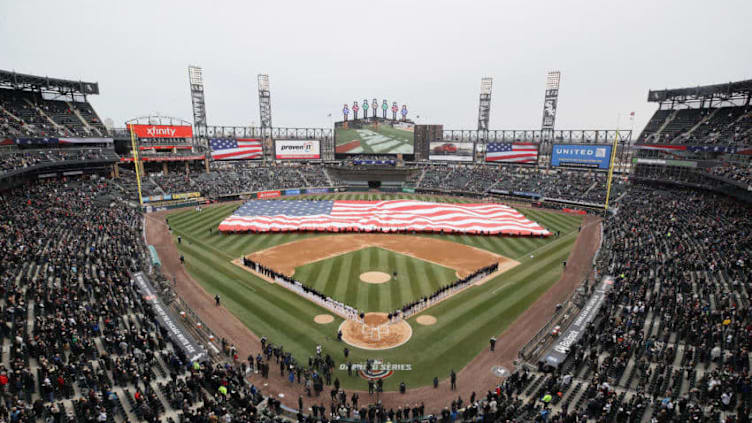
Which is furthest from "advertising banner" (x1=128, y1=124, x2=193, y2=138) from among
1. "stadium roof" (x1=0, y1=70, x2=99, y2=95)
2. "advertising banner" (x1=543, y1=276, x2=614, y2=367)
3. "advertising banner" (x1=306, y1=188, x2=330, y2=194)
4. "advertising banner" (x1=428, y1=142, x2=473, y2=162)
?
"advertising banner" (x1=543, y1=276, x2=614, y2=367)

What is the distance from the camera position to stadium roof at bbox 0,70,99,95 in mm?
53094

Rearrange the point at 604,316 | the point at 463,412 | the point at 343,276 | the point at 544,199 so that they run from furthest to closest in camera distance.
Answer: the point at 544,199
the point at 343,276
the point at 604,316
the point at 463,412

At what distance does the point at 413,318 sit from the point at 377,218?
22.3m

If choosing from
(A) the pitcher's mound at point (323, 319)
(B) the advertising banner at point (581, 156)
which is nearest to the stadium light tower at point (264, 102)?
(B) the advertising banner at point (581, 156)

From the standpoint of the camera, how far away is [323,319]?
2325 cm

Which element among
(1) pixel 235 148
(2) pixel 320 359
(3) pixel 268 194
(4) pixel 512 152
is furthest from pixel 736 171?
(1) pixel 235 148

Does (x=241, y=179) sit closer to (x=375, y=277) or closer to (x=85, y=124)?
(x=85, y=124)

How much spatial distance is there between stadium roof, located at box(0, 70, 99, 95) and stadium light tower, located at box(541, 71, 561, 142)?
83.1m

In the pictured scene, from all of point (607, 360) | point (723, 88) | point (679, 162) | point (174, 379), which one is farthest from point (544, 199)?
point (174, 379)

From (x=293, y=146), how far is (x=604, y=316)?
70.0 m

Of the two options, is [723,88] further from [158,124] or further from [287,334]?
[158,124]

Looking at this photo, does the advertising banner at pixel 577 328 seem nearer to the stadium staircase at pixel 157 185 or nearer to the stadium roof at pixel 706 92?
the stadium roof at pixel 706 92

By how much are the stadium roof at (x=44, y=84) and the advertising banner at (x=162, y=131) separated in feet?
32.6

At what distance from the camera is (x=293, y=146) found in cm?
8050
